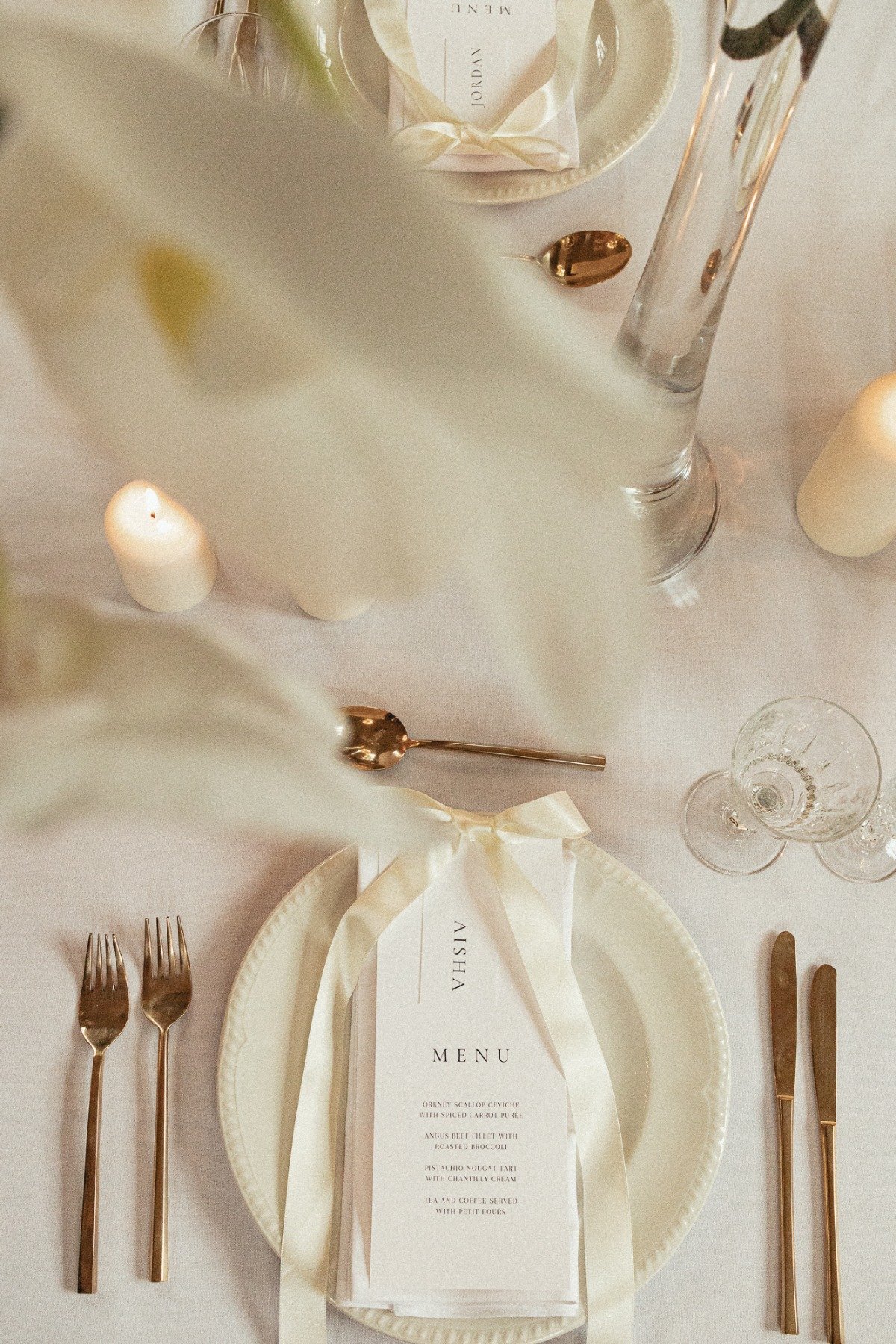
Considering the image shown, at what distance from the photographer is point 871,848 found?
2.23 ft

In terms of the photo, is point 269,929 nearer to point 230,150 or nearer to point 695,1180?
point 695,1180

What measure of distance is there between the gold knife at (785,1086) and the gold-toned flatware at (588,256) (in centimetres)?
49

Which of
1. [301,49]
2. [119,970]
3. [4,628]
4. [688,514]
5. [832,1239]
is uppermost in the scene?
[301,49]

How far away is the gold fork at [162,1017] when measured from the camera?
564 millimetres

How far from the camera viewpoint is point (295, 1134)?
559mm

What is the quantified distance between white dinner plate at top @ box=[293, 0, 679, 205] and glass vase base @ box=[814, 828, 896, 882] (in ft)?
1.70

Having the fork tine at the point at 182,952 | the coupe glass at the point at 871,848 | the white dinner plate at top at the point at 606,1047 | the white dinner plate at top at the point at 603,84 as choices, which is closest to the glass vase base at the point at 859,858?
the coupe glass at the point at 871,848

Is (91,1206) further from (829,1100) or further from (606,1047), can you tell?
(829,1100)

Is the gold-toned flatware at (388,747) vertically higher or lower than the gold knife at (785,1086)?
higher

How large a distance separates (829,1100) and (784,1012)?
53 millimetres

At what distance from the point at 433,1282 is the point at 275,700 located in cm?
47

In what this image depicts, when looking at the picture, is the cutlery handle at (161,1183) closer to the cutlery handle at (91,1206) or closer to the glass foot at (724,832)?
the cutlery handle at (91,1206)

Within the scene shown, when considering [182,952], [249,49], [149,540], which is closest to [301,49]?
[249,49]

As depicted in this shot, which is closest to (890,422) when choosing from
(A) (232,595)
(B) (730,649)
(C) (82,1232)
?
(B) (730,649)
